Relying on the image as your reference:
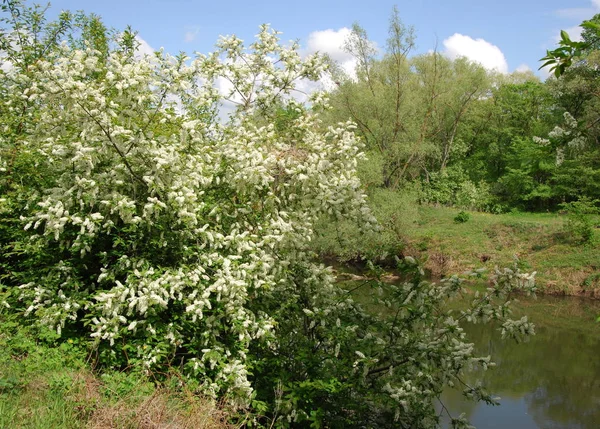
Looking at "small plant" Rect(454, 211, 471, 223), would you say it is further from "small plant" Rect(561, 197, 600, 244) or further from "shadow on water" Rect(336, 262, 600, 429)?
"shadow on water" Rect(336, 262, 600, 429)

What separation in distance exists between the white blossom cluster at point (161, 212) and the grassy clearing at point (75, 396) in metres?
0.27

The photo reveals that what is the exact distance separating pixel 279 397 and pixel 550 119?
1358 inches

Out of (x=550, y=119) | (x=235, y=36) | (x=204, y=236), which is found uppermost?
(x=550, y=119)

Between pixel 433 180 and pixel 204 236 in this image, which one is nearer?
pixel 204 236

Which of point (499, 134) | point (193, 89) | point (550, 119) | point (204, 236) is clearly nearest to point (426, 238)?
point (550, 119)

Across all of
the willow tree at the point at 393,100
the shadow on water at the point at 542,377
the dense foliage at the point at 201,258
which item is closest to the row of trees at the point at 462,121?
the willow tree at the point at 393,100

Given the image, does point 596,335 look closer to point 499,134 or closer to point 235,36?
point 235,36

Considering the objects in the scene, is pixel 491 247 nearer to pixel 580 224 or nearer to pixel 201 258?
pixel 580 224

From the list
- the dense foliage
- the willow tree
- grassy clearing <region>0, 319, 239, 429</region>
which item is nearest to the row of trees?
the willow tree

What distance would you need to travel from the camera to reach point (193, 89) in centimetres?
805

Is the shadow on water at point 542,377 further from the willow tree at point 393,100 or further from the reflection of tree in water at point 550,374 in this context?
the willow tree at point 393,100

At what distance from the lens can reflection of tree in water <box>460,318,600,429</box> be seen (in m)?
10.4

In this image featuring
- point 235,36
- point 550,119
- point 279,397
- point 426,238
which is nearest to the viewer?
point 279,397

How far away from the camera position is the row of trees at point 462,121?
28.6m
